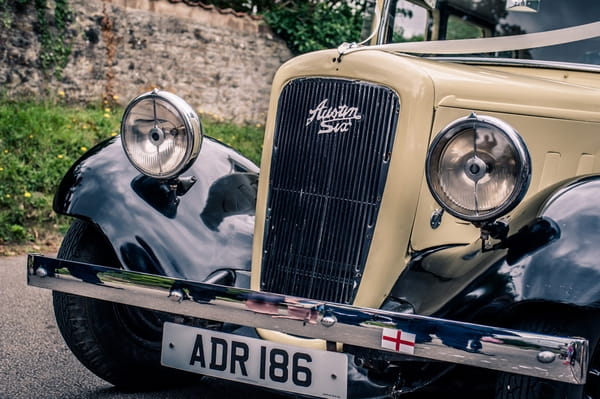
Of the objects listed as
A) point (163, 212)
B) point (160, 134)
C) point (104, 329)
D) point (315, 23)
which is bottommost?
point (104, 329)

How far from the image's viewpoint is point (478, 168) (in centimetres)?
229

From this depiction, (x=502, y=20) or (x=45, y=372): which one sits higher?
(x=502, y=20)

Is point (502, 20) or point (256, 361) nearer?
point (256, 361)

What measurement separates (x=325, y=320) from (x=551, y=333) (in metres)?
0.63

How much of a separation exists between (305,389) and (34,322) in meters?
2.36

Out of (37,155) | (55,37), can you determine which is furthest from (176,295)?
(55,37)

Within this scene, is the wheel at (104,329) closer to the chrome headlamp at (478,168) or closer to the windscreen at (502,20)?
the chrome headlamp at (478,168)

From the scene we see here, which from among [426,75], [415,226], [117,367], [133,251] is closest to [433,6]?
[426,75]

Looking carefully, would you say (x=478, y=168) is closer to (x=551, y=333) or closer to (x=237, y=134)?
(x=551, y=333)

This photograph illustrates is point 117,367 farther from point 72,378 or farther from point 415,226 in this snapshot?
point 415,226

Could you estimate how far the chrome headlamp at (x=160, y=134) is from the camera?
115 inches

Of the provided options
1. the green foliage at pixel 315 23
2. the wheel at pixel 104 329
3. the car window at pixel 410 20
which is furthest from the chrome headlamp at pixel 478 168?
the green foliage at pixel 315 23

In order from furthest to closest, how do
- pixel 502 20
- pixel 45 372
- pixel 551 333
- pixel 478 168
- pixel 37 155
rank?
pixel 37 155 < pixel 502 20 < pixel 45 372 < pixel 478 168 < pixel 551 333

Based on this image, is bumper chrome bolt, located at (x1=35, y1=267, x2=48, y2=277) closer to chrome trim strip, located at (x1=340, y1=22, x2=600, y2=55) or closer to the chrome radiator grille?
the chrome radiator grille
